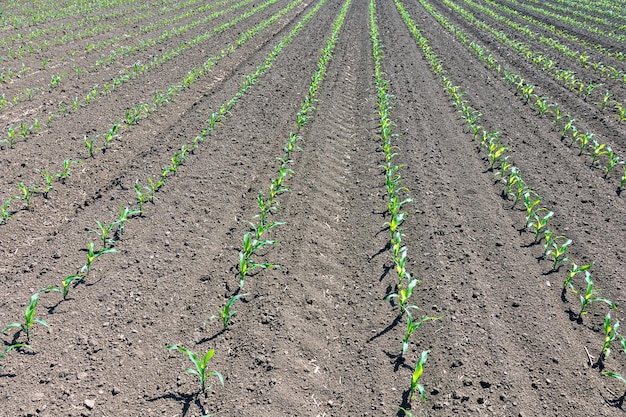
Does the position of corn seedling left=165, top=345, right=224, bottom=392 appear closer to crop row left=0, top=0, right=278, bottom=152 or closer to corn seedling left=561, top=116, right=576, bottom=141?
crop row left=0, top=0, right=278, bottom=152

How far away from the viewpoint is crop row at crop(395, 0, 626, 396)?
394cm

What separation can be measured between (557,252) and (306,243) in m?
2.81

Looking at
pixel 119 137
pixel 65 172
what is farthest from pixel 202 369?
pixel 119 137

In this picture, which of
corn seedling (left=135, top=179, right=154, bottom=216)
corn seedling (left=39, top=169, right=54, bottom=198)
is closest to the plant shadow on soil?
corn seedling (left=135, top=179, right=154, bottom=216)

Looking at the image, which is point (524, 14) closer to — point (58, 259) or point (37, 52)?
point (37, 52)

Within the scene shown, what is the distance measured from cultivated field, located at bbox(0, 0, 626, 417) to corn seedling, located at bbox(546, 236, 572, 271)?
3 cm

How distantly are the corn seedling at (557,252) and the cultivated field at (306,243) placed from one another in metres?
0.03

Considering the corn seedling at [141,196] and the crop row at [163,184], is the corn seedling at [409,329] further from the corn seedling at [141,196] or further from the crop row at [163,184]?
the corn seedling at [141,196]

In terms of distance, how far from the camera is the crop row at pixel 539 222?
3.94 m

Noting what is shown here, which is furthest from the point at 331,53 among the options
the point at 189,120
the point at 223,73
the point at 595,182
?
the point at 595,182

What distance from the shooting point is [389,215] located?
5816 millimetres

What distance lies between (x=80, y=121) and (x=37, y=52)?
6.21 meters

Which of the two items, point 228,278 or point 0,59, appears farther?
point 0,59

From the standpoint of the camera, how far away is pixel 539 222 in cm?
527
